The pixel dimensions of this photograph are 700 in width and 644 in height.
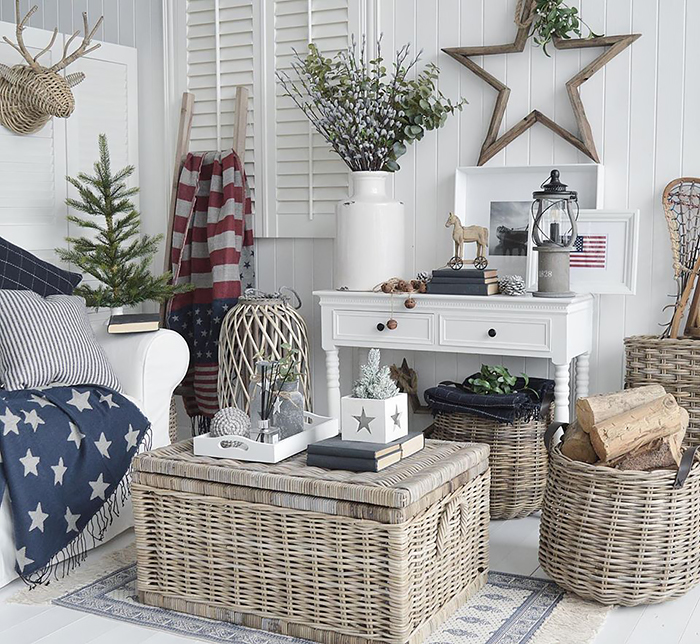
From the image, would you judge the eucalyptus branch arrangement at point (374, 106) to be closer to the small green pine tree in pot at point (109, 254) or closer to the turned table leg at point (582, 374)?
the small green pine tree in pot at point (109, 254)

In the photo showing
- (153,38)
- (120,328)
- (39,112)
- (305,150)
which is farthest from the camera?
(153,38)

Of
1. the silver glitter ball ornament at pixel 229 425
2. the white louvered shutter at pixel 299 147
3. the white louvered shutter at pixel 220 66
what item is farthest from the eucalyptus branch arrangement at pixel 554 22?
the silver glitter ball ornament at pixel 229 425

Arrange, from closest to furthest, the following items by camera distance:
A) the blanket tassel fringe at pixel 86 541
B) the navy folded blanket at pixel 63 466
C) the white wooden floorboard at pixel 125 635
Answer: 1. the white wooden floorboard at pixel 125 635
2. the navy folded blanket at pixel 63 466
3. the blanket tassel fringe at pixel 86 541

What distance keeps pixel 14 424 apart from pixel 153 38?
7.54 ft

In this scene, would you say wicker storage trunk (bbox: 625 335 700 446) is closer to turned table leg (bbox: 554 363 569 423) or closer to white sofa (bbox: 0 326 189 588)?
turned table leg (bbox: 554 363 569 423)

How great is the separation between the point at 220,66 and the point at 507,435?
6.93ft

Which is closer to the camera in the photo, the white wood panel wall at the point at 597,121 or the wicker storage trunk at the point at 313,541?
the wicker storage trunk at the point at 313,541

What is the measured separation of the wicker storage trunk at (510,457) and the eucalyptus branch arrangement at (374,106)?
1.11m

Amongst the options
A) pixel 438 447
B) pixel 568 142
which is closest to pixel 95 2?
pixel 568 142

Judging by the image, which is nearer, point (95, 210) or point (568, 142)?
point (568, 142)

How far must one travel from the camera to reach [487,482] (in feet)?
8.65

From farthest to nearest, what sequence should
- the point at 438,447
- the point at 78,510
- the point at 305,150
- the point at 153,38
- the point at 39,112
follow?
1. the point at 153,38
2. the point at 305,150
3. the point at 39,112
4. the point at 78,510
5. the point at 438,447

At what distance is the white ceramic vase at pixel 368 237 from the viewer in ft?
11.6

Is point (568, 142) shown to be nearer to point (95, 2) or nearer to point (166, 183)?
point (166, 183)
